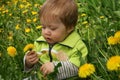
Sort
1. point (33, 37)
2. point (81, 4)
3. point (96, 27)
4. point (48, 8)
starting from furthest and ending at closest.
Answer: point (81, 4), point (33, 37), point (96, 27), point (48, 8)

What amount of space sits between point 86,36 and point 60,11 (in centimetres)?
68

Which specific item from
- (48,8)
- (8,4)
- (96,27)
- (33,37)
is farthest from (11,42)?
(8,4)

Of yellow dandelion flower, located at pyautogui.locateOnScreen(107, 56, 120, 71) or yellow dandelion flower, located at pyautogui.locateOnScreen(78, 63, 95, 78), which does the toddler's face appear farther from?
yellow dandelion flower, located at pyautogui.locateOnScreen(107, 56, 120, 71)

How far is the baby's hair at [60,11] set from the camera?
7.84 ft

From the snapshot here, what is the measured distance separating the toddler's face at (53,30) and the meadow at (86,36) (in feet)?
0.78

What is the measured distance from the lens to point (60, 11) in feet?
7.83

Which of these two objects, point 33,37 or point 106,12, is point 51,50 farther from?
point 106,12

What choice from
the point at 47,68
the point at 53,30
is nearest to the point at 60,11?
the point at 53,30

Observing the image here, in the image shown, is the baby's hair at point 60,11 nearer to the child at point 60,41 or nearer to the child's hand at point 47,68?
the child at point 60,41

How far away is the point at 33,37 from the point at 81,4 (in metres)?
1.01

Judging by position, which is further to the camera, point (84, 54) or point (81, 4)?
point (81, 4)

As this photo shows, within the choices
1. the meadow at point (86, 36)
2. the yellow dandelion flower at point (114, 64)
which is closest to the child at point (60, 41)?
the meadow at point (86, 36)

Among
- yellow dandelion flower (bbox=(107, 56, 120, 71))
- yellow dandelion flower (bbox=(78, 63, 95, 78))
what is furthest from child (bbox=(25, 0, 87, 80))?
yellow dandelion flower (bbox=(107, 56, 120, 71))

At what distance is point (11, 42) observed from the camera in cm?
334
